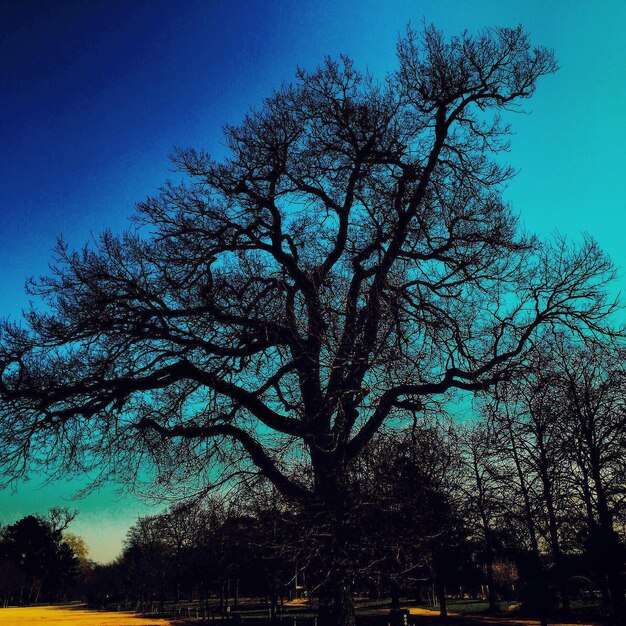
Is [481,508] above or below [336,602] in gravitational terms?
above

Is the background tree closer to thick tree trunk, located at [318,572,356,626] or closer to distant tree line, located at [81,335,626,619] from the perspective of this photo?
distant tree line, located at [81,335,626,619]

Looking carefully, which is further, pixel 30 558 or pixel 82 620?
pixel 30 558

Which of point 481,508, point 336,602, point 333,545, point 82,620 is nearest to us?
point 333,545

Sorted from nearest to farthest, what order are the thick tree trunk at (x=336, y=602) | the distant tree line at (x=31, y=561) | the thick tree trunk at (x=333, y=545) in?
the thick tree trunk at (x=333, y=545) < the thick tree trunk at (x=336, y=602) < the distant tree line at (x=31, y=561)

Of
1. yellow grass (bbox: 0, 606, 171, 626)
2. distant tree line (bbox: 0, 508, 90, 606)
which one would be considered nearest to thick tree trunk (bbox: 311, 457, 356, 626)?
yellow grass (bbox: 0, 606, 171, 626)

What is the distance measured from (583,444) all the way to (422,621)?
49.9 feet

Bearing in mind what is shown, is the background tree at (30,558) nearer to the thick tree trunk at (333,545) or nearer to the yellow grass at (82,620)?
the yellow grass at (82,620)

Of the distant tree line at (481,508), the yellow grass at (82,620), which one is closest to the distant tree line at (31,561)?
the yellow grass at (82,620)

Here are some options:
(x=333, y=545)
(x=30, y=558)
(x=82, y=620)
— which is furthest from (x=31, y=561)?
(x=333, y=545)

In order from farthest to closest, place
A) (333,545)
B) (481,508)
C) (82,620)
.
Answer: (82,620)
(481,508)
(333,545)

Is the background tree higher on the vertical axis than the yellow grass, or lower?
higher

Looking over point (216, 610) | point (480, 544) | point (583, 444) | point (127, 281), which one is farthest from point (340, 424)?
point (216, 610)

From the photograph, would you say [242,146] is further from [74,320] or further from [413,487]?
[413,487]

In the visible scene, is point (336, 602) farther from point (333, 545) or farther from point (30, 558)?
point (30, 558)
